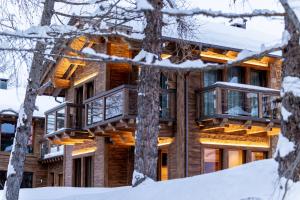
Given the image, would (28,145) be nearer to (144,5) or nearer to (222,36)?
(222,36)

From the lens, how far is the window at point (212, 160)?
1836 centimetres

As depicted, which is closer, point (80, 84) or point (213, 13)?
point (213, 13)

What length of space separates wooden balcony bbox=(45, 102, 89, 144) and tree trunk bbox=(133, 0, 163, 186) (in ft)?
30.0

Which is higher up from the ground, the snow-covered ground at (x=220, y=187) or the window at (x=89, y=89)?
the window at (x=89, y=89)

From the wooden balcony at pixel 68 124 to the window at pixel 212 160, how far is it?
4.81 m

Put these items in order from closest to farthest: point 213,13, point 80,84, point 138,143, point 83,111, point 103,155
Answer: point 213,13, point 138,143, point 103,155, point 83,111, point 80,84

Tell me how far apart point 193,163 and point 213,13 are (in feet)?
44.8

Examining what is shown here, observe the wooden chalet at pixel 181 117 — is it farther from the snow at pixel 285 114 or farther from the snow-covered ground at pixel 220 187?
the snow at pixel 285 114

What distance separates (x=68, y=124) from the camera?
20.1 m

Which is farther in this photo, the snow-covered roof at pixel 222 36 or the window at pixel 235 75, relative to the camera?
the window at pixel 235 75

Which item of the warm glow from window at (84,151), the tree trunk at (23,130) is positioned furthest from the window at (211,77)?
the tree trunk at (23,130)

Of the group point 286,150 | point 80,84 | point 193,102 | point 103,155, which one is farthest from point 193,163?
point 286,150

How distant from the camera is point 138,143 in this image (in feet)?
36.5

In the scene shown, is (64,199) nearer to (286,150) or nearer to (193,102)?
(286,150)
